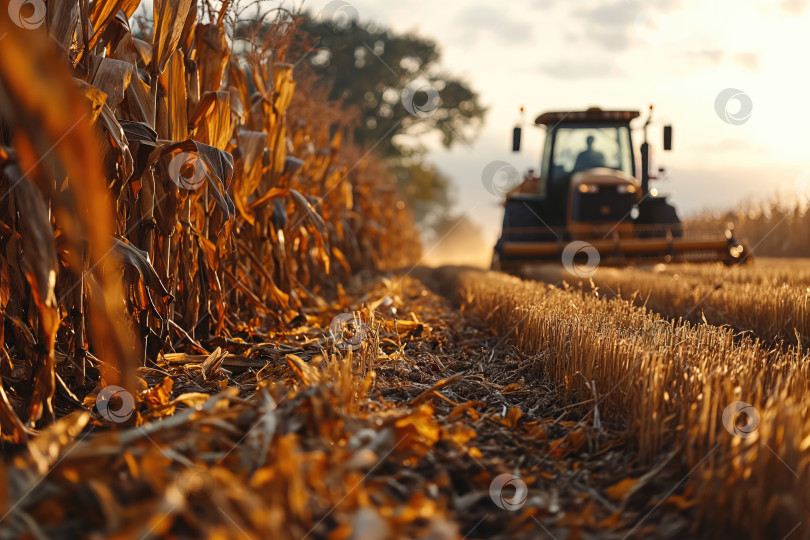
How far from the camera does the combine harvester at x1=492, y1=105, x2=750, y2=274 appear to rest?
803cm

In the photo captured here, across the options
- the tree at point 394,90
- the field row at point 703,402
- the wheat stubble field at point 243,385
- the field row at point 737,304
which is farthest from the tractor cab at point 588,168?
the tree at point 394,90

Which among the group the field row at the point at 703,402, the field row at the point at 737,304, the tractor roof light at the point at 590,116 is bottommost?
the field row at the point at 737,304

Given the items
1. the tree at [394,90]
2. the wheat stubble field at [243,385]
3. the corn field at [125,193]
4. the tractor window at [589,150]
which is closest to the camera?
the wheat stubble field at [243,385]

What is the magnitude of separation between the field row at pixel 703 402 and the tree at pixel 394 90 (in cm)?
2151

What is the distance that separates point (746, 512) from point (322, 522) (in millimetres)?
955

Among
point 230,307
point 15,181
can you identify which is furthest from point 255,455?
point 230,307

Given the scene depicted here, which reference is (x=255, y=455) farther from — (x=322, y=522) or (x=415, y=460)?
(x=415, y=460)

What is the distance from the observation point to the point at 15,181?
1548 millimetres

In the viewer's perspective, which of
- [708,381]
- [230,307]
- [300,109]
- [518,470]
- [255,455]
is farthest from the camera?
[300,109]

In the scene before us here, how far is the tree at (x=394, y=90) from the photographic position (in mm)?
24078

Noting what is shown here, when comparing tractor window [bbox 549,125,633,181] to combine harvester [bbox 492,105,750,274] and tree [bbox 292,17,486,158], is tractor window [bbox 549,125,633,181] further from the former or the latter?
tree [bbox 292,17,486,158]

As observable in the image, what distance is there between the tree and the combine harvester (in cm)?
1480

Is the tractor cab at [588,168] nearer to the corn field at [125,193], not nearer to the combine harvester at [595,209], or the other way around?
the combine harvester at [595,209]

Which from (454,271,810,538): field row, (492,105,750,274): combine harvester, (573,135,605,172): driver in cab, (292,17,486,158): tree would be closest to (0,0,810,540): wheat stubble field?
(454,271,810,538): field row
